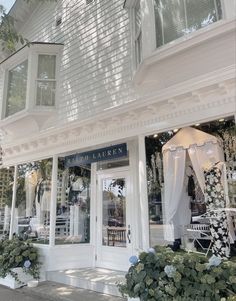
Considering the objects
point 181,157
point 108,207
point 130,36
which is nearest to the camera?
point 181,157

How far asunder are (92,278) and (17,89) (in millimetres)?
5872

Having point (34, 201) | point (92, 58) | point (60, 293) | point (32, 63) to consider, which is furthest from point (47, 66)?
point (60, 293)

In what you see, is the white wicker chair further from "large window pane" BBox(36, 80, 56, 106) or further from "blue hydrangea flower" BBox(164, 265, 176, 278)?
"large window pane" BBox(36, 80, 56, 106)

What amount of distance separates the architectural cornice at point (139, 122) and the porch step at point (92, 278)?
285cm

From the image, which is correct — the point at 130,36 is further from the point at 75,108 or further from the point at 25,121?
the point at 25,121

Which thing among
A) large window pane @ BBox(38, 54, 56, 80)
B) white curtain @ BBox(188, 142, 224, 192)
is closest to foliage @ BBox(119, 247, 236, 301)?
white curtain @ BBox(188, 142, 224, 192)

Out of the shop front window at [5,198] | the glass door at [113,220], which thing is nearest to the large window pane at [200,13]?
the glass door at [113,220]

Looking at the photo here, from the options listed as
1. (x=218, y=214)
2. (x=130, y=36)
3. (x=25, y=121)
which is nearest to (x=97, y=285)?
(x=218, y=214)

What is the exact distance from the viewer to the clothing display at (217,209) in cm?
485

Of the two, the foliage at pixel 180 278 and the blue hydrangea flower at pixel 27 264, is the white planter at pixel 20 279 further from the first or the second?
the foliage at pixel 180 278

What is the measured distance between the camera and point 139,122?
6.11 metres

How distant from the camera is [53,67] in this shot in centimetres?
877

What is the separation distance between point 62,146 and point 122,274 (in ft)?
11.1

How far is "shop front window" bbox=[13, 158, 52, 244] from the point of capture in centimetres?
784
